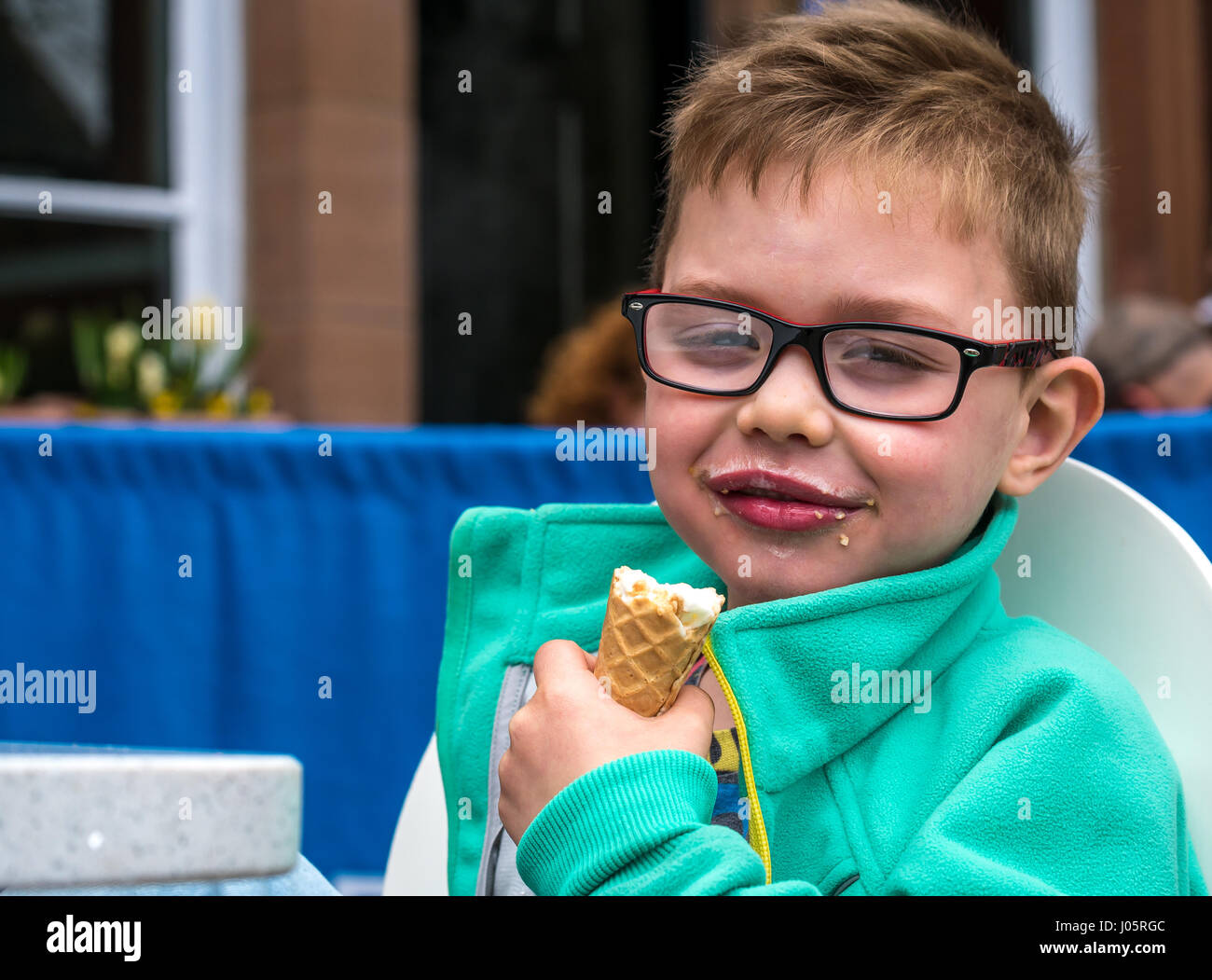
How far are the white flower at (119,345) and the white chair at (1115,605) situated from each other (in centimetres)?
277

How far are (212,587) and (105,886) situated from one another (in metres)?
1.79

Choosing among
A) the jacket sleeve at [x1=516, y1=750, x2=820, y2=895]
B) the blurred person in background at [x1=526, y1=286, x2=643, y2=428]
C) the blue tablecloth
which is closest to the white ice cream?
the jacket sleeve at [x1=516, y1=750, x2=820, y2=895]

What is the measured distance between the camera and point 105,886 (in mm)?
598

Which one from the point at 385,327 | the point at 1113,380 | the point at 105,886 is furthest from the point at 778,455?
the point at 385,327

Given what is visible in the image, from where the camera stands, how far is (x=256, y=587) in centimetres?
231

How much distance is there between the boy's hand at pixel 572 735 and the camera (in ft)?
3.24

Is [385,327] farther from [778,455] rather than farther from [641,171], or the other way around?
[778,455]

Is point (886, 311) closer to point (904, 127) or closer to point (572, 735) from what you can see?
point (904, 127)

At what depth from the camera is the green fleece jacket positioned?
36.4 inches

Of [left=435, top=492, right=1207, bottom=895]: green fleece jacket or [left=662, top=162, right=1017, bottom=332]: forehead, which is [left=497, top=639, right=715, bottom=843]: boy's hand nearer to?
[left=435, top=492, right=1207, bottom=895]: green fleece jacket

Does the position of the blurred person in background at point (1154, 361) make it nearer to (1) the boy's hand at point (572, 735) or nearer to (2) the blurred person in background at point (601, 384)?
(2) the blurred person in background at point (601, 384)

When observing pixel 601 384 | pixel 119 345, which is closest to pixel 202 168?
pixel 119 345

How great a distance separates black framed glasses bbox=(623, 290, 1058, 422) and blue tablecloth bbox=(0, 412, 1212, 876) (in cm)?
114

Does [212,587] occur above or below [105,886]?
below
